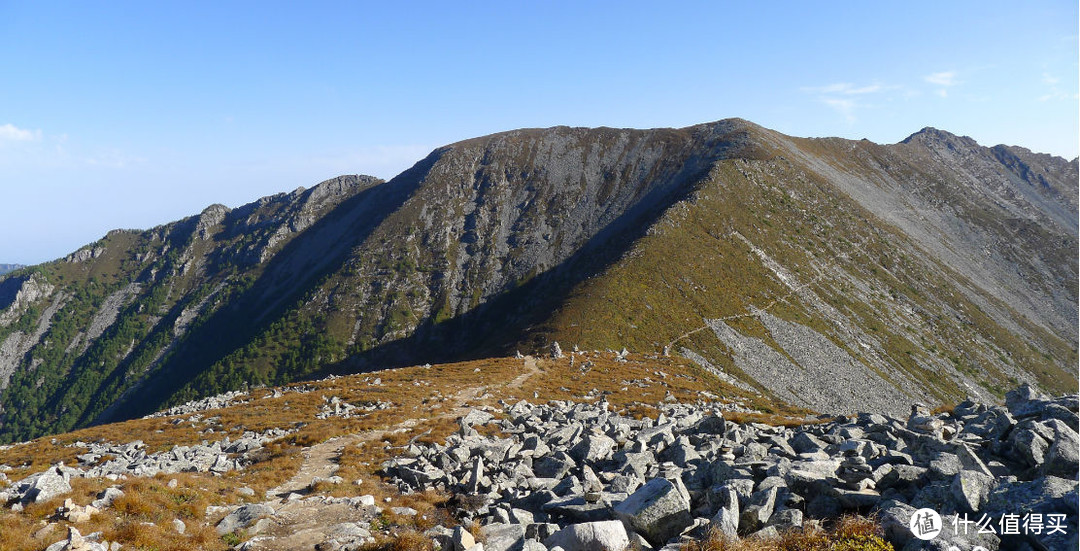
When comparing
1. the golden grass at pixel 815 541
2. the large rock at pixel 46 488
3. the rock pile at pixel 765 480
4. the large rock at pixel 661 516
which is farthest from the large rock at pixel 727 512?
the large rock at pixel 46 488

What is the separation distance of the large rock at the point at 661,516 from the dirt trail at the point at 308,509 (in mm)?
9048

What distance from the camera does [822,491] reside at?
44.3 feet

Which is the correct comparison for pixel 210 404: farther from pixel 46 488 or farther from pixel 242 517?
pixel 242 517

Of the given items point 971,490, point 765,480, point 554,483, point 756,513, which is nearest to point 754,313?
point 554,483

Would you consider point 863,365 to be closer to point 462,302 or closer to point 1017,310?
point 1017,310

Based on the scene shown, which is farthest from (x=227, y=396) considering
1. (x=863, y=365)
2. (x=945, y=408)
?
(x=863, y=365)

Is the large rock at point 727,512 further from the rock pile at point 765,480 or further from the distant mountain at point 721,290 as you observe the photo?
the distant mountain at point 721,290

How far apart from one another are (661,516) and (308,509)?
11962mm

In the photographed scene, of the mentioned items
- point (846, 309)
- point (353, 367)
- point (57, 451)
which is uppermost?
point (57, 451)

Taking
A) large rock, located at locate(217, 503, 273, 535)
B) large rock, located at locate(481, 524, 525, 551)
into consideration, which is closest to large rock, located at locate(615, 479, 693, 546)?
large rock, located at locate(481, 524, 525, 551)

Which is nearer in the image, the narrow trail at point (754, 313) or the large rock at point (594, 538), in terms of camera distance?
the large rock at point (594, 538)

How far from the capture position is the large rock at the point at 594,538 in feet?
38.2

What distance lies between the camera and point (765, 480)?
14.1 metres

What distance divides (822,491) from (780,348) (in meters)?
77.7
